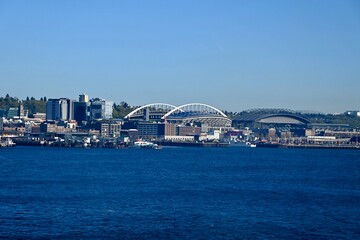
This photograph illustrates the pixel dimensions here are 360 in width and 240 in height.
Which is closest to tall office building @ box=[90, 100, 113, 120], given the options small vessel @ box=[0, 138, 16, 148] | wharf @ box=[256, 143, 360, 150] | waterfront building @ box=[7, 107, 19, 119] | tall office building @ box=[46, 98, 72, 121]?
tall office building @ box=[46, 98, 72, 121]

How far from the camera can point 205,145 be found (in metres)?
91.9

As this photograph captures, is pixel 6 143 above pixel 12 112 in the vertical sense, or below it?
below

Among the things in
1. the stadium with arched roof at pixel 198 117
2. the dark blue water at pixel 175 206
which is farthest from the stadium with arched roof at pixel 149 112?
the dark blue water at pixel 175 206

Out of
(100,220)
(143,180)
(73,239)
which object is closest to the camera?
(73,239)

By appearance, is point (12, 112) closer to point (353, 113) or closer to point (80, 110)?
point (80, 110)

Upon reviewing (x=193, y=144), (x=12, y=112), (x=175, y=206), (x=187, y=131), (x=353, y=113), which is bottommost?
(x=175, y=206)

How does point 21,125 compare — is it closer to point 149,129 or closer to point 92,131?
point 92,131

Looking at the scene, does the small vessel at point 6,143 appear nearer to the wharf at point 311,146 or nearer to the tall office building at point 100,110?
the tall office building at point 100,110

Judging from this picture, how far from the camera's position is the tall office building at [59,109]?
109 m

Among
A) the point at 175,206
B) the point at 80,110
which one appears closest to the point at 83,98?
the point at 80,110

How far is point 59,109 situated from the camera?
109 metres

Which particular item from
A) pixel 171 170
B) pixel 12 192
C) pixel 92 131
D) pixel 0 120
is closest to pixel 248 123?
pixel 92 131

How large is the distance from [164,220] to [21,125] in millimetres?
81391

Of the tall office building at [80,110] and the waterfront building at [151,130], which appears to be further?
the tall office building at [80,110]
